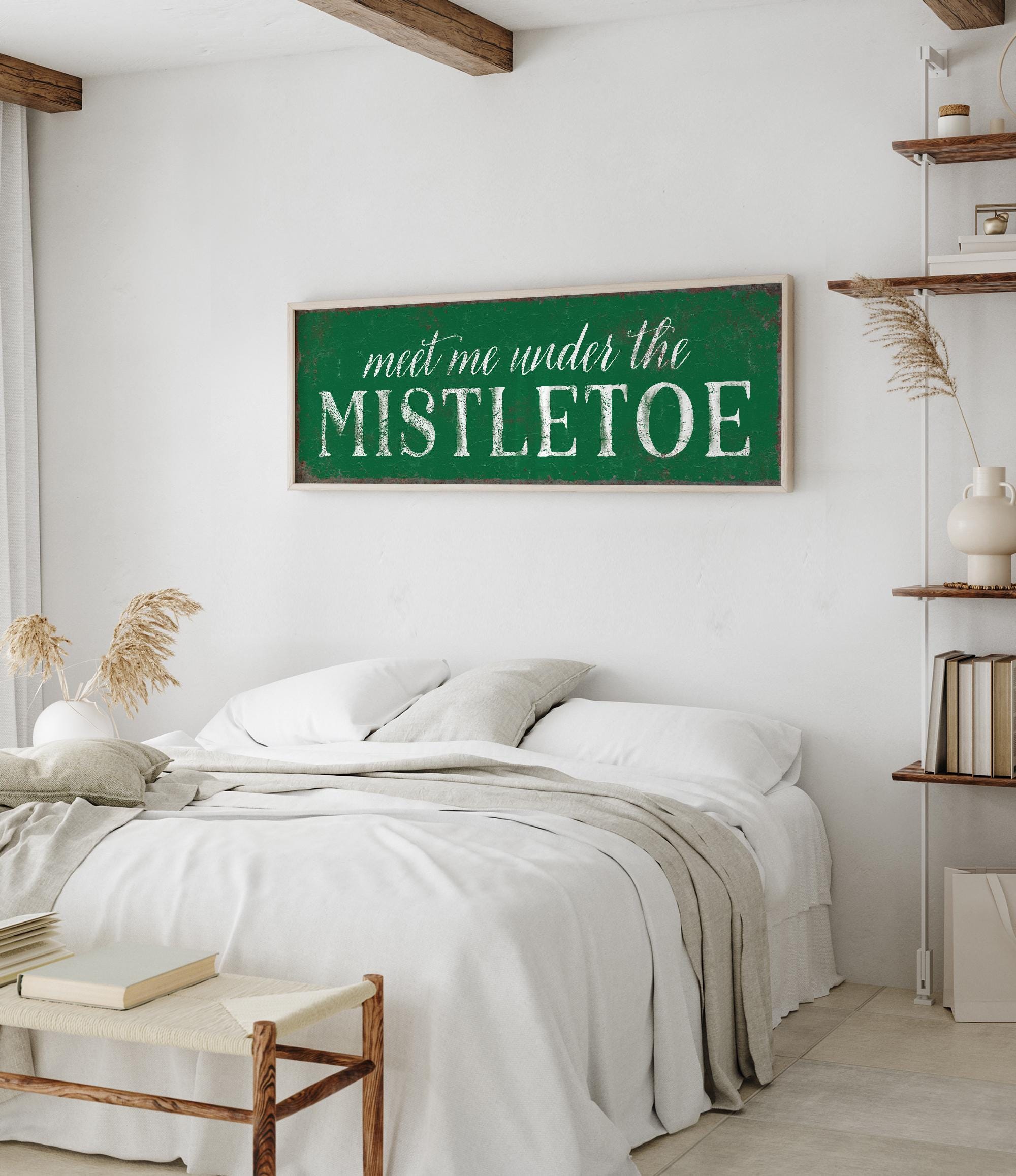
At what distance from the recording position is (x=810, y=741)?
157 inches

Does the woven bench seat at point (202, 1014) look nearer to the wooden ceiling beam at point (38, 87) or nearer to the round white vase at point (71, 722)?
the round white vase at point (71, 722)

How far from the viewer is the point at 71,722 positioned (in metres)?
4.34

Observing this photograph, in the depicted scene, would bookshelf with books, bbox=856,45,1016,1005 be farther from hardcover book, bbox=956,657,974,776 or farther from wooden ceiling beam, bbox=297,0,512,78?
wooden ceiling beam, bbox=297,0,512,78

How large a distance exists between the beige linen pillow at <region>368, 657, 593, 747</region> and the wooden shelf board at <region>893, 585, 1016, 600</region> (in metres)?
0.96

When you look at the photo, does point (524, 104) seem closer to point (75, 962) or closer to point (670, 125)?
point (670, 125)

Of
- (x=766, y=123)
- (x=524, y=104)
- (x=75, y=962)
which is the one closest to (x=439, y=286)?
(x=524, y=104)

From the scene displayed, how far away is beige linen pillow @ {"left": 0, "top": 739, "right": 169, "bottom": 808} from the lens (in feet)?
9.95

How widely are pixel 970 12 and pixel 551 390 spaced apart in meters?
1.48

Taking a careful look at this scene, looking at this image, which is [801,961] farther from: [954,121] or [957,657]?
[954,121]

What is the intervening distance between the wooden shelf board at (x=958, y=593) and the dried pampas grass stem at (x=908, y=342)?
41 centimetres

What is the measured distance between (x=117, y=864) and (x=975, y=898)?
2051 mm

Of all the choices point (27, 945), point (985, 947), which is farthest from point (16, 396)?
point (985, 947)

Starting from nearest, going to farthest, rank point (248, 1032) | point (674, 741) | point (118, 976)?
1. point (248, 1032)
2. point (118, 976)
3. point (674, 741)

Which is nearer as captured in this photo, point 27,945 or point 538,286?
point 27,945
